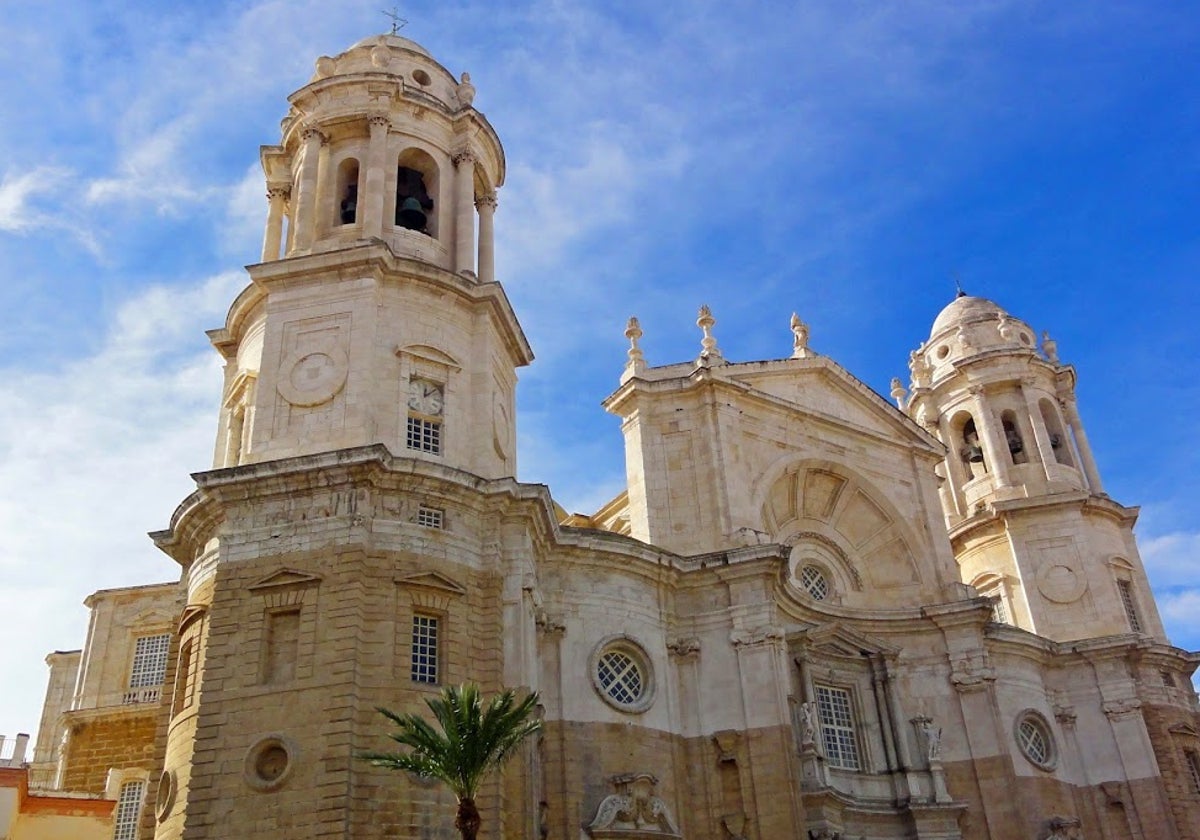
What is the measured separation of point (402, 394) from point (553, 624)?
6378 millimetres

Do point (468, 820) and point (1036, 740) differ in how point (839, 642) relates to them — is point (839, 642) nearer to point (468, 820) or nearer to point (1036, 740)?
point (1036, 740)

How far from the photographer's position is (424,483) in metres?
24.2

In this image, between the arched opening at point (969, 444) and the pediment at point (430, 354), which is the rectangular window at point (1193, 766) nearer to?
the arched opening at point (969, 444)

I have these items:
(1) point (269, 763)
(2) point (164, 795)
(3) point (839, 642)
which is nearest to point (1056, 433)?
(3) point (839, 642)

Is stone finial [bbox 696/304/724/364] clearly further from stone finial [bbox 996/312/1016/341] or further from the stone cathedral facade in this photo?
stone finial [bbox 996/312/1016/341]

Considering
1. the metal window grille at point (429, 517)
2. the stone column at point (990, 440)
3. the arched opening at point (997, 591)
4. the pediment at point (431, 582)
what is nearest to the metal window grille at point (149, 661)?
the metal window grille at point (429, 517)

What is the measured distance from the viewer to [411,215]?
30.7 metres

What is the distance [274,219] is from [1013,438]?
2929cm

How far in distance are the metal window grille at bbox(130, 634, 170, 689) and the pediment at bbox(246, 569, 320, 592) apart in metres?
14.4

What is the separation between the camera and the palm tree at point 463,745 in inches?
740

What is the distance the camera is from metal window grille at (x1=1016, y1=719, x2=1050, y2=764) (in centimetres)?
3450

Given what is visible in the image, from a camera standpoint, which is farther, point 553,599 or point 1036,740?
point 1036,740

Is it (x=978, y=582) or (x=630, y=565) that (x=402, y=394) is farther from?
(x=978, y=582)

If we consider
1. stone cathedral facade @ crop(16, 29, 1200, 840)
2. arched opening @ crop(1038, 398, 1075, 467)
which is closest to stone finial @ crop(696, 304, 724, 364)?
stone cathedral facade @ crop(16, 29, 1200, 840)
